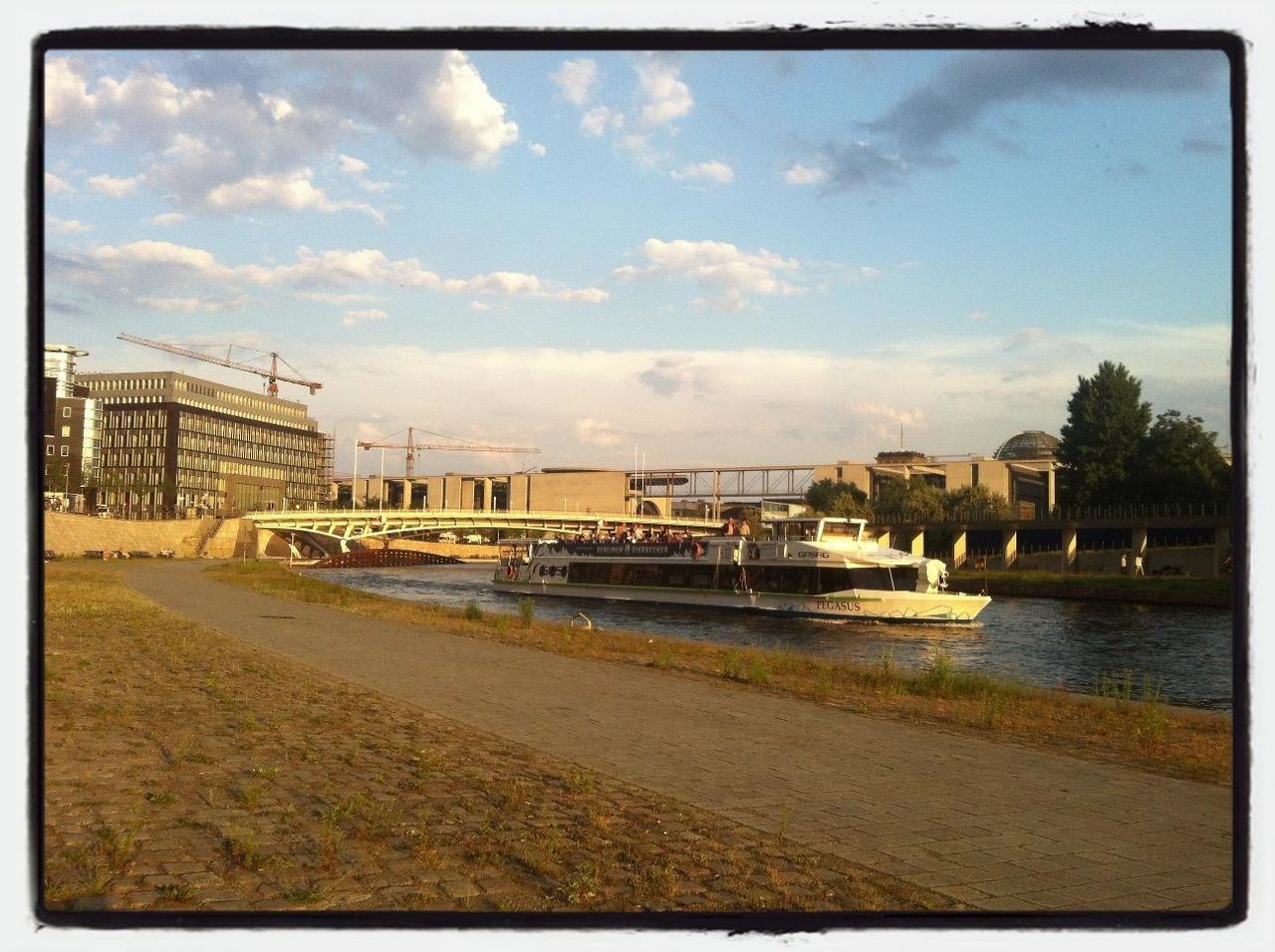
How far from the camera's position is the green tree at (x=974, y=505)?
77.9 meters

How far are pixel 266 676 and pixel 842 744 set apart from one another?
6562 millimetres

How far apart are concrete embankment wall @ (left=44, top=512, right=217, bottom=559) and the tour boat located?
124 feet

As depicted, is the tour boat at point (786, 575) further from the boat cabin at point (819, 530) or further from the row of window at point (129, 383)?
the row of window at point (129, 383)

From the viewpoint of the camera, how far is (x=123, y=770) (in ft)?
21.2

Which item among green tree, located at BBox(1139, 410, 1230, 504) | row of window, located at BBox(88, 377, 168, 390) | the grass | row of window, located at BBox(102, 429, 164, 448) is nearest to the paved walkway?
the grass

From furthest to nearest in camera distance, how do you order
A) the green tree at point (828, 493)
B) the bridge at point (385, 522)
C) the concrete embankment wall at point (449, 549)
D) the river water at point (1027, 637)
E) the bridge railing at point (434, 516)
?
the concrete embankment wall at point (449, 549), the green tree at point (828, 493), the bridge at point (385, 522), the bridge railing at point (434, 516), the river water at point (1027, 637)

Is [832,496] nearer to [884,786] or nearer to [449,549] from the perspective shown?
[449,549]

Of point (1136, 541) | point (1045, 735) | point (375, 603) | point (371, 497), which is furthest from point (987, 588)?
point (371, 497)

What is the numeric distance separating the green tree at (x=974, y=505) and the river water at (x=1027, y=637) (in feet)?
96.5

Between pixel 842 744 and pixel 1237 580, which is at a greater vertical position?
pixel 1237 580

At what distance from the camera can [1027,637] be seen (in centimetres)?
3206

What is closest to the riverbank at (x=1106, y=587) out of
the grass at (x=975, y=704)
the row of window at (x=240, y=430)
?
the grass at (x=975, y=704)

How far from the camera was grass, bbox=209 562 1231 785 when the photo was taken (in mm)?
9023

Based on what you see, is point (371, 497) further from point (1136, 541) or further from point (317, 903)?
point (317, 903)
